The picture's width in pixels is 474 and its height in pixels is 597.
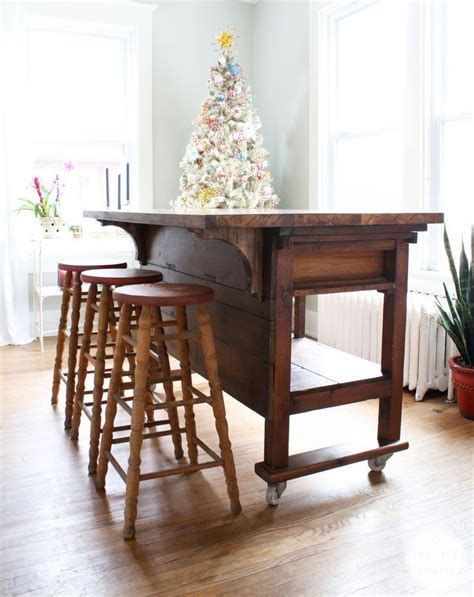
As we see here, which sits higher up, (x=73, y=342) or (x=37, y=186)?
(x=37, y=186)

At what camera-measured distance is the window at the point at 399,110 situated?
3.52 metres

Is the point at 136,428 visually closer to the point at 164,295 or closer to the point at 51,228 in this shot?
the point at 164,295

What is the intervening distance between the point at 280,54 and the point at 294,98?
456 millimetres

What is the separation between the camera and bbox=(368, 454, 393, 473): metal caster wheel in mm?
2361

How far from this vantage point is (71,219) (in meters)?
5.21

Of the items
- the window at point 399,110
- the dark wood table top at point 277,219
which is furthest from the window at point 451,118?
the dark wood table top at point 277,219

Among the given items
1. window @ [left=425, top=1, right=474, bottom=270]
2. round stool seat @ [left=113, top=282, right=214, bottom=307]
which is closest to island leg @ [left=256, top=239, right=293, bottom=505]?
round stool seat @ [left=113, top=282, right=214, bottom=307]

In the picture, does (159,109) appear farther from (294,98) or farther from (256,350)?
(256,350)

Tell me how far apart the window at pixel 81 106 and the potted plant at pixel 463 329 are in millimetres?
3157

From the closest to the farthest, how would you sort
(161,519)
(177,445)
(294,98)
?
(161,519), (177,445), (294,98)

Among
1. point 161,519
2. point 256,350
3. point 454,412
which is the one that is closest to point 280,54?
point 454,412

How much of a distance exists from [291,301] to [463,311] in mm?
1335

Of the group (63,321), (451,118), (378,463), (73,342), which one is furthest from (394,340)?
(451,118)

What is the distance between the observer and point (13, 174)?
4.60 m
